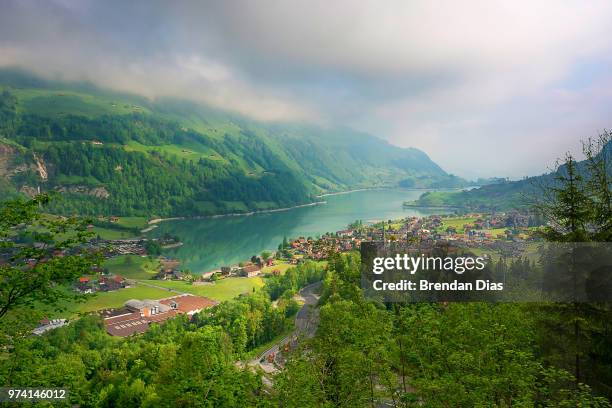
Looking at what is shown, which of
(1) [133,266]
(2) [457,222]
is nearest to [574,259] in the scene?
(1) [133,266]

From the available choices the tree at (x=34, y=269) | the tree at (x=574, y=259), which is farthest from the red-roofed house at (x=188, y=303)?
the tree at (x=574, y=259)

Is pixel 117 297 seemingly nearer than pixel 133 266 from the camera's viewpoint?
Yes

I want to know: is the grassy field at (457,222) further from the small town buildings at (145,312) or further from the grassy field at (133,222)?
the grassy field at (133,222)

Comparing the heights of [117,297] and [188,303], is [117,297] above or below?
above

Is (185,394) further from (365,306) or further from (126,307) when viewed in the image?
(126,307)

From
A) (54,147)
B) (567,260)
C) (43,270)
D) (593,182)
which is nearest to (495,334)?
(567,260)

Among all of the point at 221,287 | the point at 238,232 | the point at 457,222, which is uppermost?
the point at 457,222

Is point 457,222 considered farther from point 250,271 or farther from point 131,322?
point 131,322
